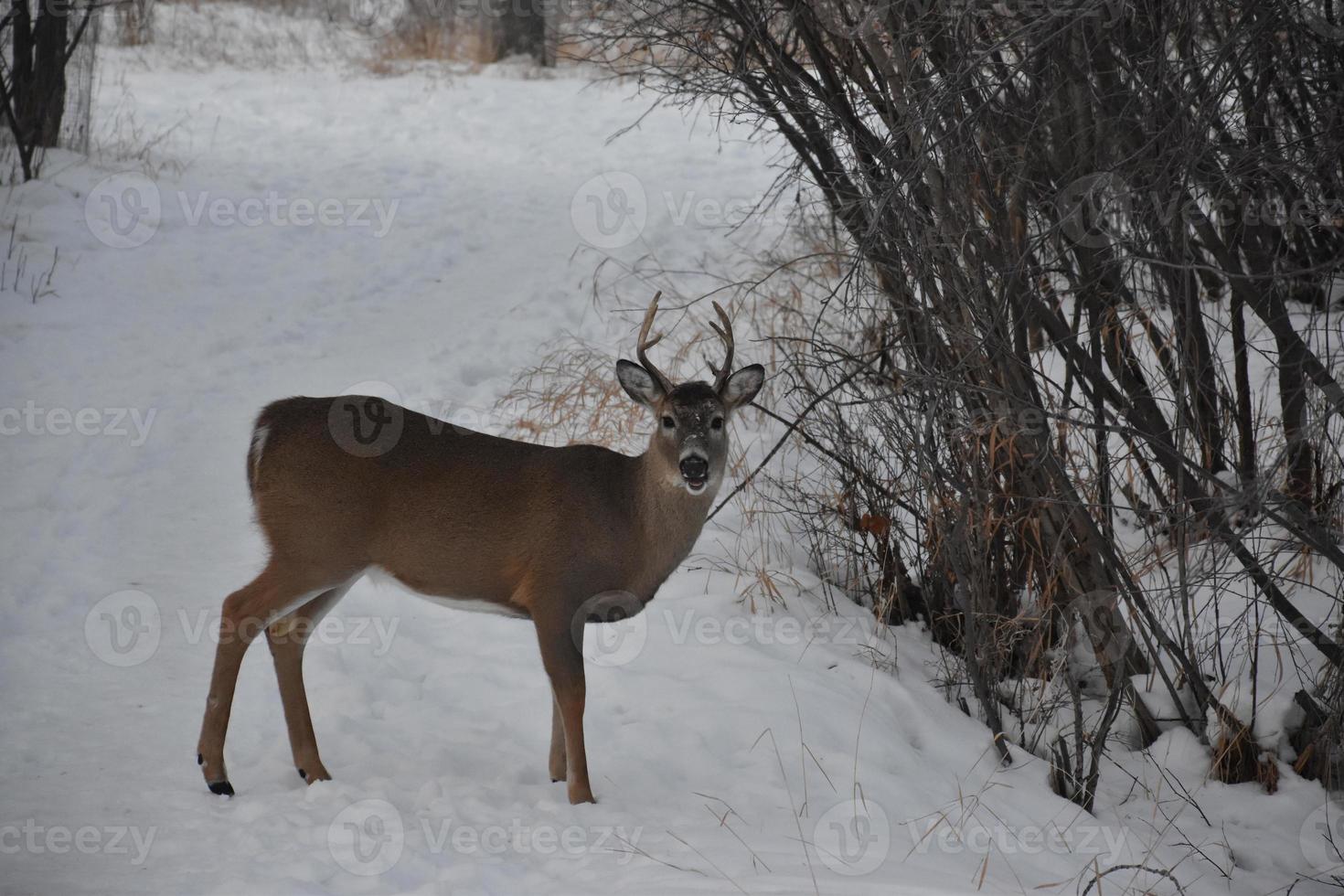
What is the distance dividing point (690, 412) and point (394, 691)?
192 cm

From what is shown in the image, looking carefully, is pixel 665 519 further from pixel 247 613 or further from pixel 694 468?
pixel 247 613

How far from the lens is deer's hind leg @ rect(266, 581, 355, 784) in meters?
4.60

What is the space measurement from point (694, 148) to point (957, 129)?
10.0m

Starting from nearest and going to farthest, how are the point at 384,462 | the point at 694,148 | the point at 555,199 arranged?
the point at 384,462 → the point at 555,199 → the point at 694,148

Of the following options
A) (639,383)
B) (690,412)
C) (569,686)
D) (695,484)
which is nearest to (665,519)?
(695,484)

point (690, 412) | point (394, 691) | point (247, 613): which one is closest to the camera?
point (247, 613)

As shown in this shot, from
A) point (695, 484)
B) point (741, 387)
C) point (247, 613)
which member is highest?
point (741, 387)

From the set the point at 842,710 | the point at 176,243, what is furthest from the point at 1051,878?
the point at 176,243

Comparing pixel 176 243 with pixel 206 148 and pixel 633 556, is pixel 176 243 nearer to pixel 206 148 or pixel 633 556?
pixel 206 148

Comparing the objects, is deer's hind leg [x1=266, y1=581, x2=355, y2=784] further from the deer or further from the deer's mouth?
the deer's mouth

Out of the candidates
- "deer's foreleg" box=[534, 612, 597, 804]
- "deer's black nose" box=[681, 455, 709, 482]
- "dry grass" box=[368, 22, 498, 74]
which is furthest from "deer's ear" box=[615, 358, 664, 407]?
"dry grass" box=[368, 22, 498, 74]

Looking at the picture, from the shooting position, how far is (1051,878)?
4355 mm

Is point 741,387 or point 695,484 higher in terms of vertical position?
point 741,387

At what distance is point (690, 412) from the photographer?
4.82m
